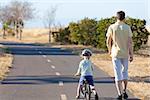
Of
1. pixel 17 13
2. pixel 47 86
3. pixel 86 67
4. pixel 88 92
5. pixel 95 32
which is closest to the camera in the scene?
pixel 86 67

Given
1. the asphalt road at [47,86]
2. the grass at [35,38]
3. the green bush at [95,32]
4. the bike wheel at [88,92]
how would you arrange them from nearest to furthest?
the bike wheel at [88,92], the asphalt road at [47,86], the green bush at [95,32], the grass at [35,38]

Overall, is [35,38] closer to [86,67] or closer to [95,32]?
[95,32]

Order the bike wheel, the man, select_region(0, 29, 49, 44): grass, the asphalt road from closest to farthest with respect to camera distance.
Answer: the man → the bike wheel → the asphalt road → select_region(0, 29, 49, 44): grass

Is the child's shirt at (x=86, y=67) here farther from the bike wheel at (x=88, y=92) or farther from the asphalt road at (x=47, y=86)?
the asphalt road at (x=47, y=86)

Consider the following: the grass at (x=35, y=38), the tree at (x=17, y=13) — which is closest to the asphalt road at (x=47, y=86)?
the grass at (x=35, y=38)

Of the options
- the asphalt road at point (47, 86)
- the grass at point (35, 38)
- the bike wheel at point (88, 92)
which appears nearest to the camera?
the bike wheel at point (88, 92)

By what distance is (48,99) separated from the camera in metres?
12.8

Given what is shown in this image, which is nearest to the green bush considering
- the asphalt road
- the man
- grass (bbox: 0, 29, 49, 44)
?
grass (bbox: 0, 29, 49, 44)

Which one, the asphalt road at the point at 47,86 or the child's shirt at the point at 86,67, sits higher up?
the child's shirt at the point at 86,67

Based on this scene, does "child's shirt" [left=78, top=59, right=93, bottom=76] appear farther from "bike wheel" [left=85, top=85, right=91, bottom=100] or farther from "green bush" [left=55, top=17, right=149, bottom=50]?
"green bush" [left=55, top=17, right=149, bottom=50]

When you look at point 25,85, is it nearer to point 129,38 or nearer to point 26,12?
point 129,38

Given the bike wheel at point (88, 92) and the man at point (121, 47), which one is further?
the bike wheel at point (88, 92)

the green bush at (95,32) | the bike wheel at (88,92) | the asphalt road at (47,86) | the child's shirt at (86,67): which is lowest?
the asphalt road at (47,86)

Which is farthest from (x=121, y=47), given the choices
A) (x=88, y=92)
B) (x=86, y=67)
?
(x=88, y=92)
